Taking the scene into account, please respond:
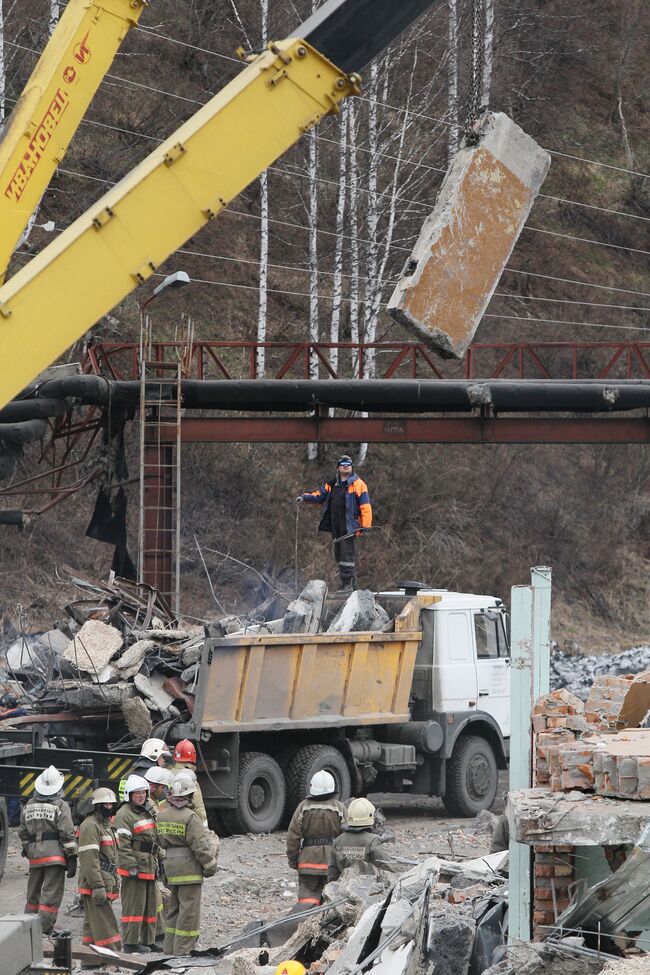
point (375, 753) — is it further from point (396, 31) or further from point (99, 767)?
point (396, 31)

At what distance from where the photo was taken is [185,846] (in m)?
10.2

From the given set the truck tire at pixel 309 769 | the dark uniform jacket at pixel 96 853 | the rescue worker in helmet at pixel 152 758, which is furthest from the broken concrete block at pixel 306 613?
the dark uniform jacket at pixel 96 853

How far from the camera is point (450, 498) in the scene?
31062 millimetres

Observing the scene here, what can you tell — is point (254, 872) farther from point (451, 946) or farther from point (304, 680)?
point (451, 946)

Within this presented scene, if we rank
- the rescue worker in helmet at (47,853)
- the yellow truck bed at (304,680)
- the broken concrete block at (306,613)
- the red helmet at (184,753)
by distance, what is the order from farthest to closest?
the broken concrete block at (306,613), the yellow truck bed at (304,680), the red helmet at (184,753), the rescue worker in helmet at (47,853)

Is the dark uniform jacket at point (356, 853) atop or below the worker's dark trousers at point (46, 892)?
atop

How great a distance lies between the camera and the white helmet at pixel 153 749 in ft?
41.8

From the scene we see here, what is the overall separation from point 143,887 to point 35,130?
7511 millimetres

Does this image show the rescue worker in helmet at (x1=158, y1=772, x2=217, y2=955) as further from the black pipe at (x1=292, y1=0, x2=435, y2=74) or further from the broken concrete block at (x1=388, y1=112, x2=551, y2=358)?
the black pipe at (x1=292, y1=0, x2=435, y2=74)

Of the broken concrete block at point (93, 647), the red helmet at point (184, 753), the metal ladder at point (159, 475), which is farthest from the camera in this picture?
the metal ladder at point (159, 475)

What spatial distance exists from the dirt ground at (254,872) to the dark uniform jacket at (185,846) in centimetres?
95

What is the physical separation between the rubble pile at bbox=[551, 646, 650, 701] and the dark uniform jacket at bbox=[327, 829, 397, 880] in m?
12.7

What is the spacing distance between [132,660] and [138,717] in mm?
706

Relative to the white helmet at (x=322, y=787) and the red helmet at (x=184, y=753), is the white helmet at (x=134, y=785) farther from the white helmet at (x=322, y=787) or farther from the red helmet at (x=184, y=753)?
the red helmet at (x=184, y=753)
